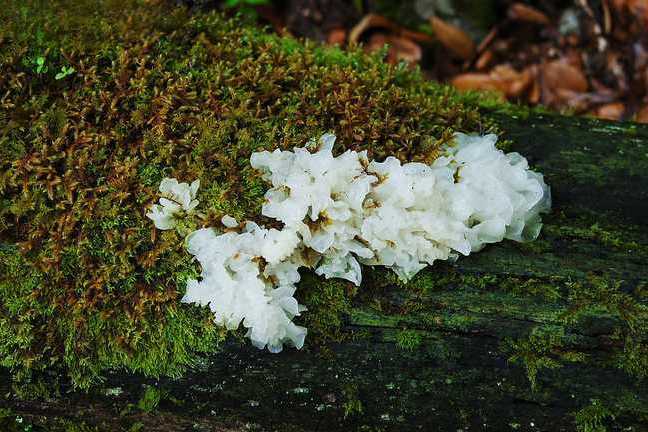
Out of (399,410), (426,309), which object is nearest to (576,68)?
(426,309)

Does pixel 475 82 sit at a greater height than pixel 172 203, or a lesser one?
lesser

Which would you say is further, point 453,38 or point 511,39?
point 511,39

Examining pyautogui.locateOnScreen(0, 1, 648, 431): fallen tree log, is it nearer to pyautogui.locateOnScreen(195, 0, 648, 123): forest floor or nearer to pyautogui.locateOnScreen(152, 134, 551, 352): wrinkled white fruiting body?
pyautogui.locateOnScreen(152, 134, 551, 352): wrinkled white fruiting body

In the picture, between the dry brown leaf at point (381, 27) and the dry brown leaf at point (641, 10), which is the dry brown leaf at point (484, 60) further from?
the dry brown leaf at point (641, 10)

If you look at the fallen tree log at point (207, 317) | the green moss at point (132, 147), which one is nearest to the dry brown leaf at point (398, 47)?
the green moss at point (132, 147)

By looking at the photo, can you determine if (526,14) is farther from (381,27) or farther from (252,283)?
(252,283)

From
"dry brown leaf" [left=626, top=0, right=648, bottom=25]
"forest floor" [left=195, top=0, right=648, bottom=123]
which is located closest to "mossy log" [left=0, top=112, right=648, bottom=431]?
"forest floor" [left=195, top=0, right=648, bottom=123]

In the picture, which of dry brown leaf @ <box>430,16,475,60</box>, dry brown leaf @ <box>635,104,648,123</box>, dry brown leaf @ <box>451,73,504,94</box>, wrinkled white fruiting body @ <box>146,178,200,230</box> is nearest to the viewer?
wrinkled white fruiting body @ <box>146,178,200,230</box>

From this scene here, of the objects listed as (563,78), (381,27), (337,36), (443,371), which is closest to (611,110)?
(563,78)
